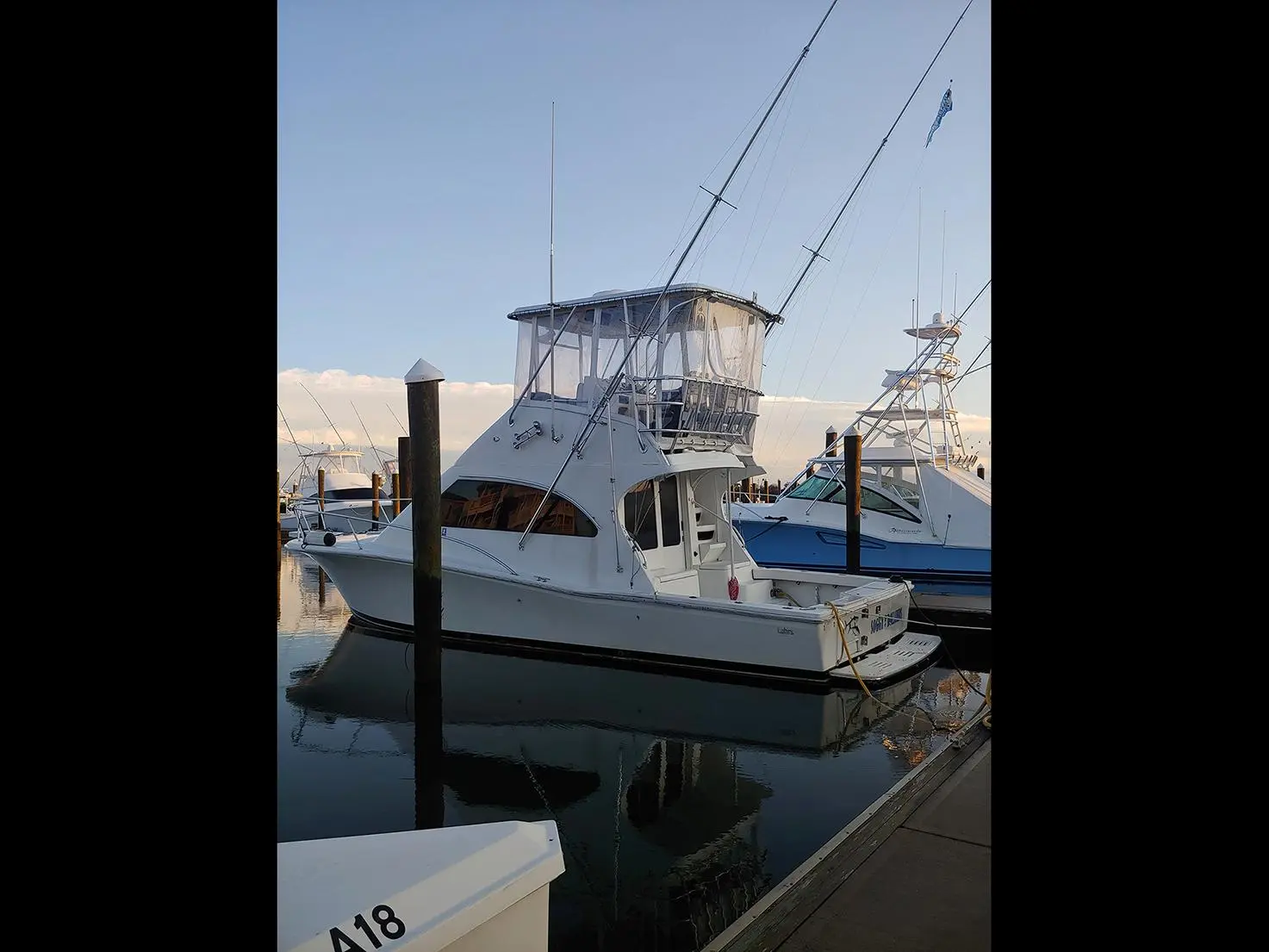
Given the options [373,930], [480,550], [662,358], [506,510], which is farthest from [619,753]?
[662,358]

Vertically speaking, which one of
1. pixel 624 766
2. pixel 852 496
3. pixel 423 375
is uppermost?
pixel 423 375

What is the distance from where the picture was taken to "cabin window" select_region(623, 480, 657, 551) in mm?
10117

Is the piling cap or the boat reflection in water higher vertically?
the piling cap

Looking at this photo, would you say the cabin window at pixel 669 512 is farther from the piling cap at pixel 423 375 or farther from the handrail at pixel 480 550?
the piling cap at pixel 423 375

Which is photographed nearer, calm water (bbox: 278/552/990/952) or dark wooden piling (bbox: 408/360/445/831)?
calm water (bbox: 278/552/990/952)

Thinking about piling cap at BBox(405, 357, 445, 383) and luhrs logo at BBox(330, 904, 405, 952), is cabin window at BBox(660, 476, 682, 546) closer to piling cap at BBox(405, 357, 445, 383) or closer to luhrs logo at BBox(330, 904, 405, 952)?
→ piling cap at BBox(405, 357, 445, 383)

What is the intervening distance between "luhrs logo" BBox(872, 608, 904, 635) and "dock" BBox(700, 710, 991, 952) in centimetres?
490

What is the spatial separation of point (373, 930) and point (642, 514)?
25.1ft

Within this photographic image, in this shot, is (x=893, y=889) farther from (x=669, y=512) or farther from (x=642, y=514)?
(x=669, y=512)

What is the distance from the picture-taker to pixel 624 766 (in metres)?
6.93

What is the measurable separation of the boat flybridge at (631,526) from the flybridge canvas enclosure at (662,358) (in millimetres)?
22

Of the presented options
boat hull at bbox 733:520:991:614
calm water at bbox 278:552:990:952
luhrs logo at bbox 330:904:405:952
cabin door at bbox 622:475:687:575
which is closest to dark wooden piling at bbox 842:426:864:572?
boat hull at bbox 733:520:991:614

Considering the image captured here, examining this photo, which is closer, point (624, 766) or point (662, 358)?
point (624, 766)
